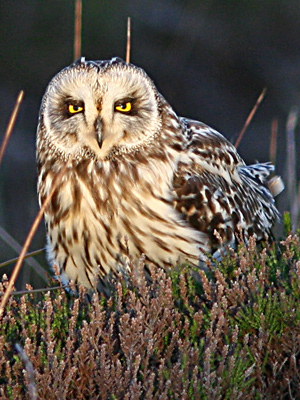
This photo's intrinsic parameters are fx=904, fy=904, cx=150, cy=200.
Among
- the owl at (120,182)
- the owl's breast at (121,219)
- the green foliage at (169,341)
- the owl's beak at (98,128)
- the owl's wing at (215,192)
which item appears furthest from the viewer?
the owl's wing at (215,192)

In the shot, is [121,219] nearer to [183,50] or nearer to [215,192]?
[215,192]

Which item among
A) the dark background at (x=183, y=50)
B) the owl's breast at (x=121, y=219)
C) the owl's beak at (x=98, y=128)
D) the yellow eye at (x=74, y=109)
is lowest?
the dark background at (x=183, y=50)

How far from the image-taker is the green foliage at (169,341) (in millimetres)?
2836

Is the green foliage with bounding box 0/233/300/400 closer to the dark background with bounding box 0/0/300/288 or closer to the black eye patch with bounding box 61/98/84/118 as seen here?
the black eye patch with bounding box 61/98/84/118

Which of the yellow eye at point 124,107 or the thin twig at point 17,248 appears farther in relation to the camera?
the thin twig at point 17,248

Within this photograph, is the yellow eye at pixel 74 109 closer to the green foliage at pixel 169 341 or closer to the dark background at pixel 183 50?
the green foliage at pixel 169 341

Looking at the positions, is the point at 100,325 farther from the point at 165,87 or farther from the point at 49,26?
the point at 49,26

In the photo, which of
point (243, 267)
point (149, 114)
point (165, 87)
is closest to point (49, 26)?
point (165, 87)

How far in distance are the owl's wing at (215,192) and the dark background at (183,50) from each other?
8.31 meters

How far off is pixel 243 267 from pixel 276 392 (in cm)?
59

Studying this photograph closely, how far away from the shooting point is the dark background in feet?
44.5

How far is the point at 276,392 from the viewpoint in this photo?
2951 mm

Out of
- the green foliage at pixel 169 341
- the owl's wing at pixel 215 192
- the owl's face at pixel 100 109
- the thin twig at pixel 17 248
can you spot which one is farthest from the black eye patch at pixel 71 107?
the thin twig at pixel 17 248

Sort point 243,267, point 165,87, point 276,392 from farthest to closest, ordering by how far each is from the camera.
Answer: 1. point 165,87
2. point 243,267
3. point 276,392
